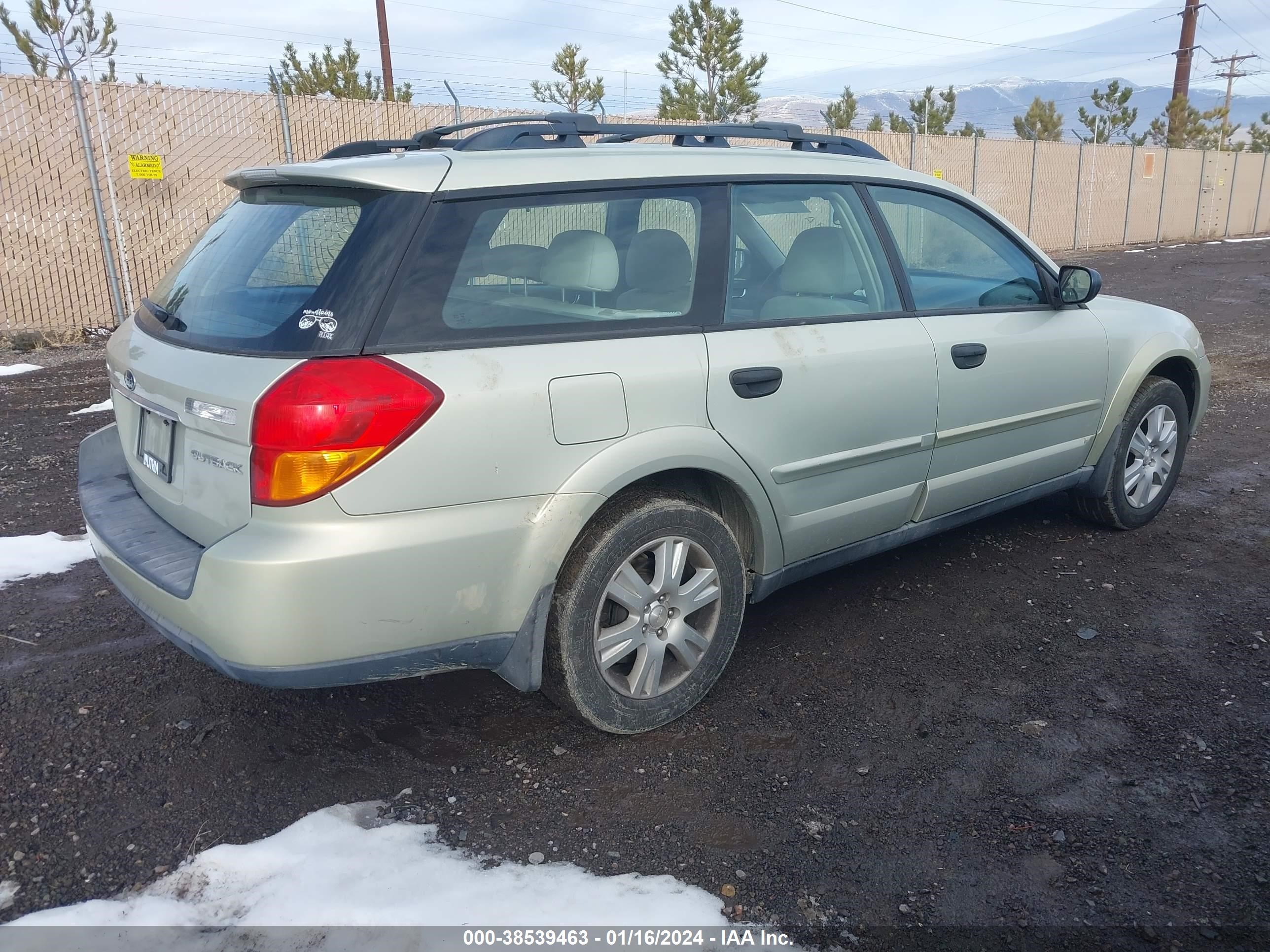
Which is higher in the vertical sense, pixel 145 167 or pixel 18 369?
pixel 145 167

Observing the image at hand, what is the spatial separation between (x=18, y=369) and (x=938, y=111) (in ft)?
102

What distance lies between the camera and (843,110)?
29203 mm

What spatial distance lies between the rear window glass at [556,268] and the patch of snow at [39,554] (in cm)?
266

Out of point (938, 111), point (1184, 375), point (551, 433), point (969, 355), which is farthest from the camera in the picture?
point (938, 111)

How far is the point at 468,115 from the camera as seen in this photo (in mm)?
14547

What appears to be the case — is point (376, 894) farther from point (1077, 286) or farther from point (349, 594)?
point (1077, 286)

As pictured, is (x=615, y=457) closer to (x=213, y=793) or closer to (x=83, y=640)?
(x=213, y=793)

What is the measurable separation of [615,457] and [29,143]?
1086cm

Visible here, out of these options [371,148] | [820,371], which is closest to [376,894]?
[820,371]

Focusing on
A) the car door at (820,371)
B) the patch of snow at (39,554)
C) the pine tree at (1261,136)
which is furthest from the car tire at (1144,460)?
the pine tree at (1261,136)

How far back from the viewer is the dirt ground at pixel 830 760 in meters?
2.44

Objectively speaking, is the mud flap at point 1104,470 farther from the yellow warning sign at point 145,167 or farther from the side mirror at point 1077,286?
the yellow warning sign at point 145,167

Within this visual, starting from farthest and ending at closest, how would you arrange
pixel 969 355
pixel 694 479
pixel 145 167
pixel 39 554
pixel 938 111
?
pixel 938 111
pixel 145 167
pixel 39 554
pixel 969 355
pixel 694 479

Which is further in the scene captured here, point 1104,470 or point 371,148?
point 1104,470
